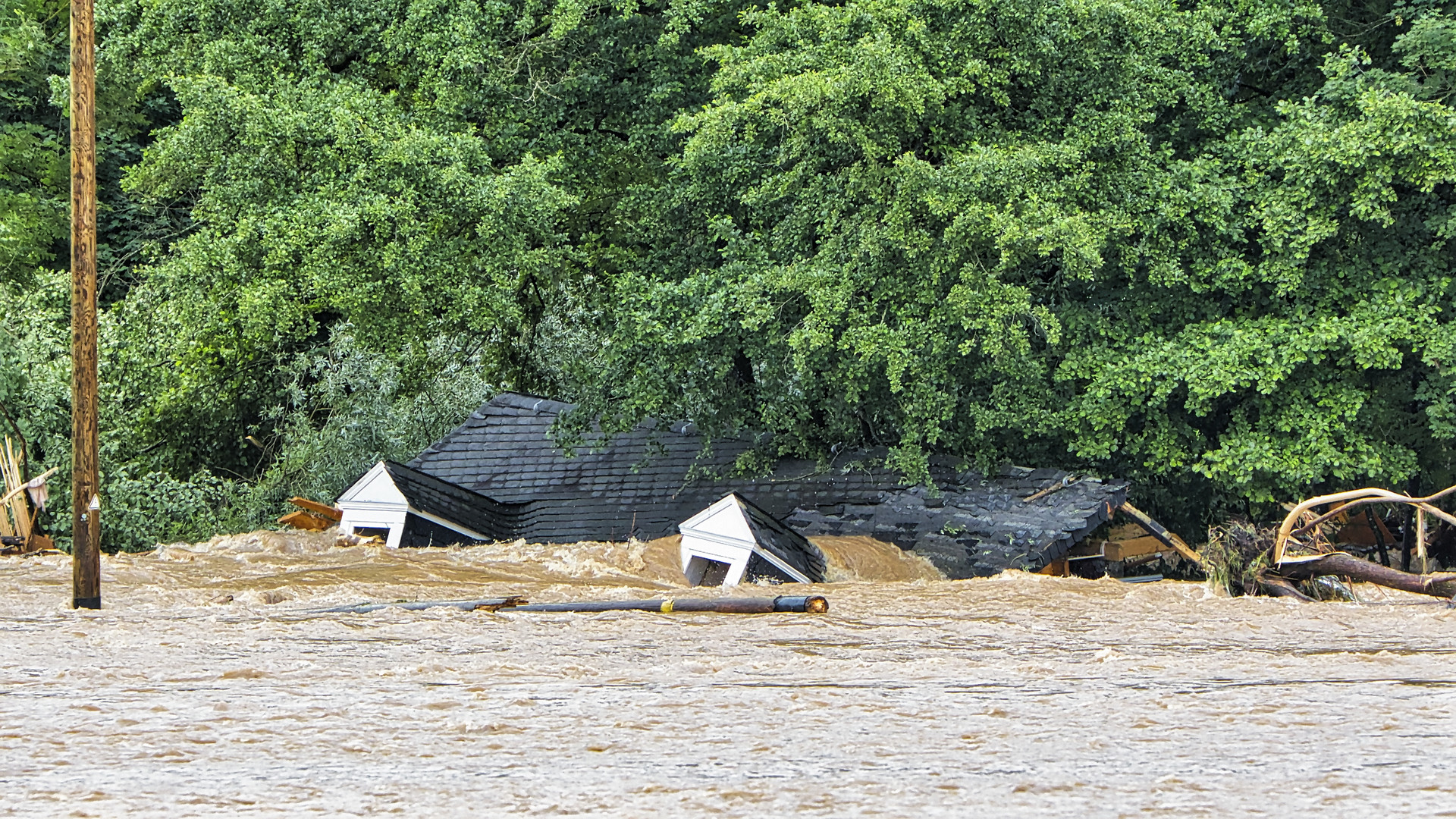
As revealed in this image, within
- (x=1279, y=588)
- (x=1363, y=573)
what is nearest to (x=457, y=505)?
(x=1279, y=588)

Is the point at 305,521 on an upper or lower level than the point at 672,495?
lower

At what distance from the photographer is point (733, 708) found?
7.72m

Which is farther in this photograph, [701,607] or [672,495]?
[672,495]

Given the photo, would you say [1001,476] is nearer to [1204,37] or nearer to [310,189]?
[1204,37]

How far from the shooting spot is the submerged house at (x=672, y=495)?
698 inches

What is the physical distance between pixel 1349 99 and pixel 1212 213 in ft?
7.14

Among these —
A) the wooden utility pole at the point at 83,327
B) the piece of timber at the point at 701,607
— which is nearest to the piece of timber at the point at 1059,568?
the piece of timber at the point at 701,607

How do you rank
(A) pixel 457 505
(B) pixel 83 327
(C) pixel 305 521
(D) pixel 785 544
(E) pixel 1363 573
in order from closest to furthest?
(B) pixel 83 327, (E) pixel 1363 573, (D) pixel 785 544, (A) pixel 457 505, (C) pixel 305 521

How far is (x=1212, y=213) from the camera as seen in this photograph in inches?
674

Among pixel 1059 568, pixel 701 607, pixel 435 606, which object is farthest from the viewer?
pixel 1059 568

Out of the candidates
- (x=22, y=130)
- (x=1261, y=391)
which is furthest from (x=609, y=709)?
(x=22, y=130)

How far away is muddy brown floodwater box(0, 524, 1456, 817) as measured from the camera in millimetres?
5582

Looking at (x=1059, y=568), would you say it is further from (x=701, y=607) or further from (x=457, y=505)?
(x=457, y=505)

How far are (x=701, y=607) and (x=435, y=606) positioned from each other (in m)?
2.53
